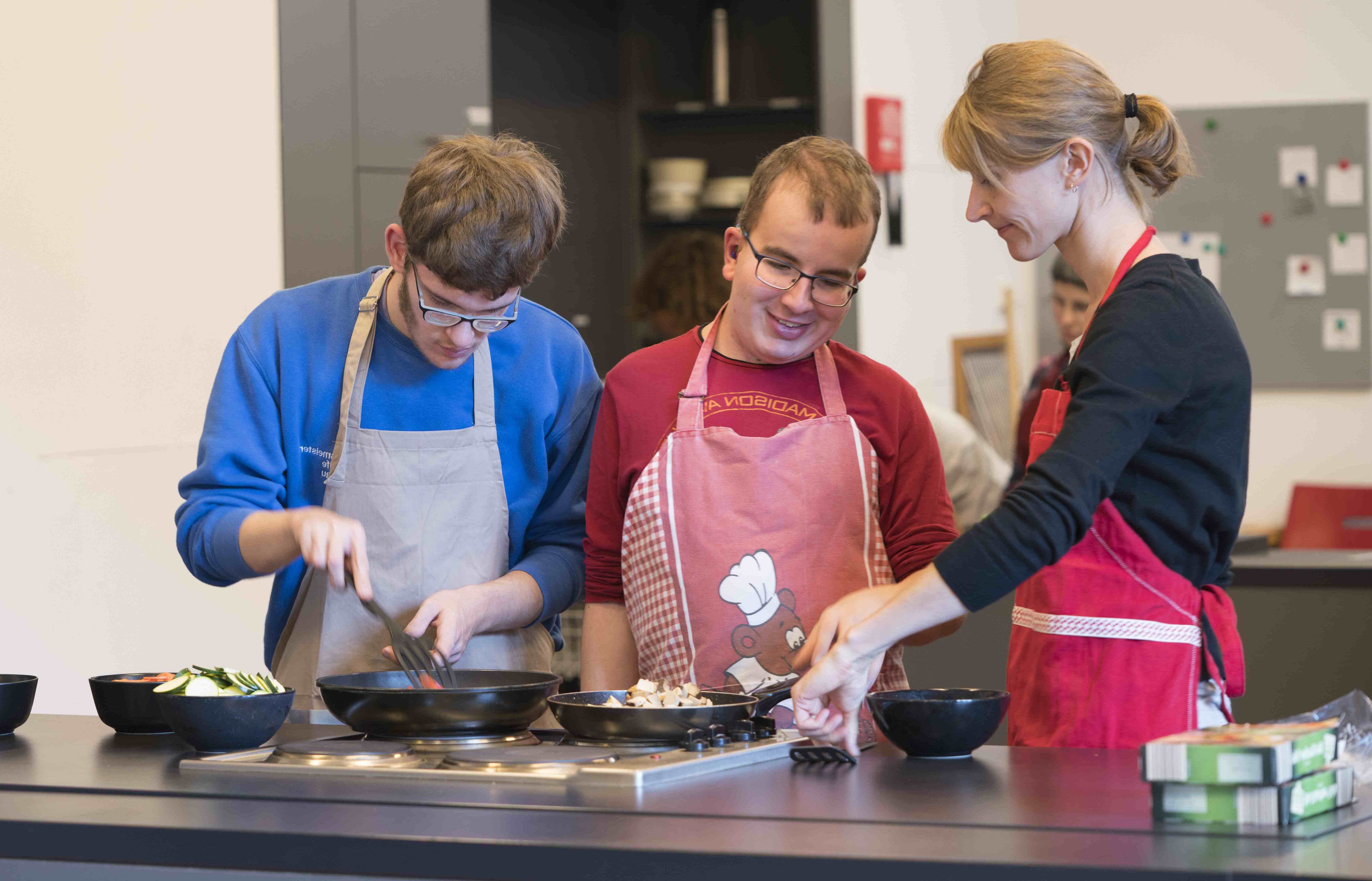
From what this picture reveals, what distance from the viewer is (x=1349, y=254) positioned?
5.48 metres

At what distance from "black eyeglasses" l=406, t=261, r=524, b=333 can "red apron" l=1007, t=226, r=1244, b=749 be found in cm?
63

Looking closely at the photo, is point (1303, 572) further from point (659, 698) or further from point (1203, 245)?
point (1203, 245)

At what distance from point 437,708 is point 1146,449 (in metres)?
0.74

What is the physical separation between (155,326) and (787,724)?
1980mm

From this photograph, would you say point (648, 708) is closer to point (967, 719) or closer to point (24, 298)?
point (967, 719)

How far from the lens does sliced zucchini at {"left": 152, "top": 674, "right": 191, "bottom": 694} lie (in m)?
1.39

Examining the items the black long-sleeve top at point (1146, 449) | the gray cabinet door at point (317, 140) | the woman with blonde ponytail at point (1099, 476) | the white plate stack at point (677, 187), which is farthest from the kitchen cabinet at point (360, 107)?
the black long-sleeve top at point (1146, 449)

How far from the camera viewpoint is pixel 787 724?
1.55 meters

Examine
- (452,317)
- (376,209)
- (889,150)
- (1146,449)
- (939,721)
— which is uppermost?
(889,150)

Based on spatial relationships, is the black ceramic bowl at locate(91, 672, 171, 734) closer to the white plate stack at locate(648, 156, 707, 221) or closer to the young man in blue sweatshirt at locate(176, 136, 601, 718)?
the young man in blue sweatshirt at locate(176, 136, 601, 718)

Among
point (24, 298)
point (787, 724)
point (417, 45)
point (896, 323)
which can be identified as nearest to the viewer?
point (787, 724)

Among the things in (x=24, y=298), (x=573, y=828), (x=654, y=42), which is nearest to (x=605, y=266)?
(x=654, y=42)

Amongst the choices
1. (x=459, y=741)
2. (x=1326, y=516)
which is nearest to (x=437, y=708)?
(x=459, y=741)

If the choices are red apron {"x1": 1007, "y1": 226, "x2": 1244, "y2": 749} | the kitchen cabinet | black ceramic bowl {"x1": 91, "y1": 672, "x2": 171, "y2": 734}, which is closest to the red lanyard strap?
red apron {"x1": 1007, "y1": 226, "x2": 1244, "y2": 749}
